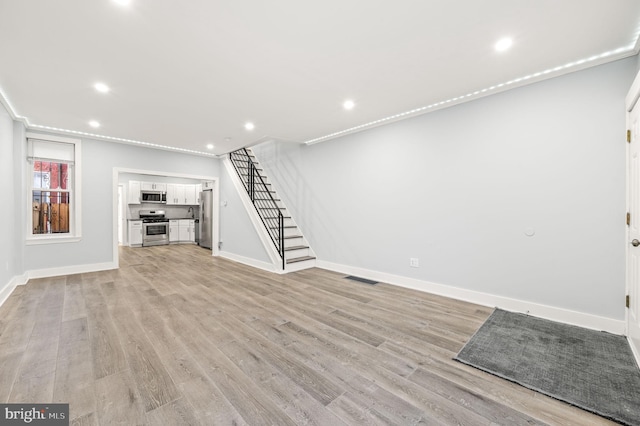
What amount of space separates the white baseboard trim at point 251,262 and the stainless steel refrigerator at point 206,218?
1698 mm

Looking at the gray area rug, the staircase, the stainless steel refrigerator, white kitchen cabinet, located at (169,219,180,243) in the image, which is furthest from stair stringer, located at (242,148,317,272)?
white kitchen cabinet, located at (169,219,180,243)

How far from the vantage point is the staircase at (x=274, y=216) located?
5.29 meters

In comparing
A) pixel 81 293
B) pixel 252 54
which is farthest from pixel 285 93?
pixel 81 293

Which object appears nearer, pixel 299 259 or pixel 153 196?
pixel 299 259

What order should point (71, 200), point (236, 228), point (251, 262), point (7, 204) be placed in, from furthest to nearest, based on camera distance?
point (236, 228), point (251, 262), point (71, 200), point (7, 204)

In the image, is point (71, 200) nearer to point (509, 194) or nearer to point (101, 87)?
point (101, 87)

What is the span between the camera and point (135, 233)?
8516 millimetres

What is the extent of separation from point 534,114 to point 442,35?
5.56ft

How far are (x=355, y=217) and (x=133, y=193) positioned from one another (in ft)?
25.0

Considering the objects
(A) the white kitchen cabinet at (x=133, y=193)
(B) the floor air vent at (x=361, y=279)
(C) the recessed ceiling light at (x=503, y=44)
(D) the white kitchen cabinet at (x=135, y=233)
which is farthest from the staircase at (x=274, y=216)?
(D) the white kitchen cabinet at (x=135, y=233)

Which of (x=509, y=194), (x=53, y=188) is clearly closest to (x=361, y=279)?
(x=509, y=194)

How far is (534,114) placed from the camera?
300 cm

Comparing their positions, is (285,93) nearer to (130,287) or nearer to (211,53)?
(211,53)

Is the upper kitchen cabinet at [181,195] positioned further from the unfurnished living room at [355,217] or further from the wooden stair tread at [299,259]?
the wooden stair tread at [299,259]
